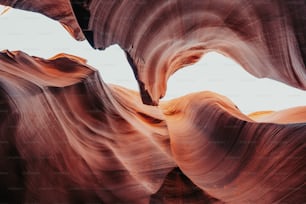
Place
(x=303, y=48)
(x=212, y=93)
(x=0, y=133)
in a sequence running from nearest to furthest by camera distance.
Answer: (x=0, y=133) → (x=303, y=48) → (x=212, y=93)

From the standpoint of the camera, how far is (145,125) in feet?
2.67

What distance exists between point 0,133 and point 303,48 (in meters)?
0.46

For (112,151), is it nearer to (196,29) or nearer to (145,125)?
(145,125)

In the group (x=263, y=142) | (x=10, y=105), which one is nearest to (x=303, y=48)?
(x=263, y=142)

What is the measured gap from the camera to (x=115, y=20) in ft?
2.40

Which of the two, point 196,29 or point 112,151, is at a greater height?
point 196,29

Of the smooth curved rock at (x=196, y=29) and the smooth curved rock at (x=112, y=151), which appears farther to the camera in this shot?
the smooth curved rock at (x=196, y=29)

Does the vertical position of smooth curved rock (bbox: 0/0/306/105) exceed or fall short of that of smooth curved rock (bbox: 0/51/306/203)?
it exceeds it

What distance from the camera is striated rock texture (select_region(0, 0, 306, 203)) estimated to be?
571 mm

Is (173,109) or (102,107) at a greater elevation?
(102,107)

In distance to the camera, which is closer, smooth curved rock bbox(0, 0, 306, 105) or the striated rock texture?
the striated rock texture

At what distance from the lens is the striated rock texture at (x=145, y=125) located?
0.57 meters

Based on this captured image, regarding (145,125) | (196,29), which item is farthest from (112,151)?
(196,29)

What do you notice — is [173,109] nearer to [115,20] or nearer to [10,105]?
[115,20]
